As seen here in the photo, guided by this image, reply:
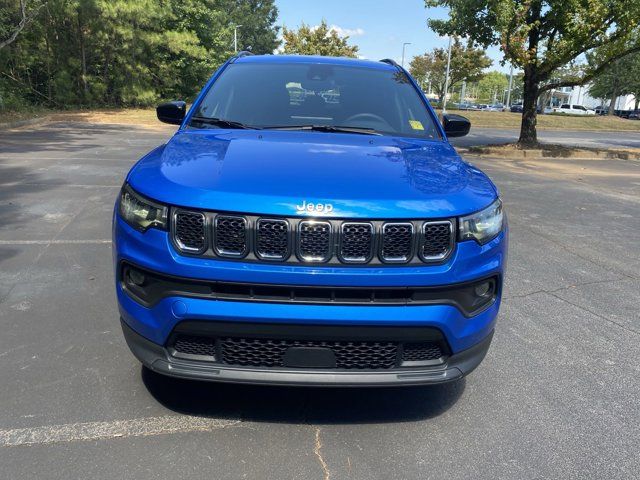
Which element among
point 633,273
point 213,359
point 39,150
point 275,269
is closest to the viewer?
point 275,269

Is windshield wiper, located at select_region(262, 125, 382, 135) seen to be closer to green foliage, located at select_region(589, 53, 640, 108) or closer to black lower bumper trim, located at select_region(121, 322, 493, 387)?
black lower bumper trim, located at select_region(121, 322, 493, 387)

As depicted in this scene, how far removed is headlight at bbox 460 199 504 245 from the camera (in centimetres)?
239

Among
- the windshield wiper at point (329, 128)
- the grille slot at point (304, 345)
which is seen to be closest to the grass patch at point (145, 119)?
the windshield wiper at point (329, 128)

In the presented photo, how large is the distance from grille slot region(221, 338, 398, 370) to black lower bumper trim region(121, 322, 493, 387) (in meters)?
0.03

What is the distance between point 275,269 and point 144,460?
1.09 m

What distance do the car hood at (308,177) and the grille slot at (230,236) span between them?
2.0 inches

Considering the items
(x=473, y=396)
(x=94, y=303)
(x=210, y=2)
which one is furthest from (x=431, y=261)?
(x=210, y=2)

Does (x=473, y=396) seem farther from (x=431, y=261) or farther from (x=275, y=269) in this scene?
(x=275, y=269)

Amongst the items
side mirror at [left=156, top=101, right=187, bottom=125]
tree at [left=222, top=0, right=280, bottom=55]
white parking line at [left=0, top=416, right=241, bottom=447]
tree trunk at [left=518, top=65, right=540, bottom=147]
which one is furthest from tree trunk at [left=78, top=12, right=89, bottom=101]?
tree at [left=222, top=0, right=280, bottom=55]

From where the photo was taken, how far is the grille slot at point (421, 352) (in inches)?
93.4

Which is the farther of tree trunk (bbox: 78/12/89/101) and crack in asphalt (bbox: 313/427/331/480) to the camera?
tree trunk (bbox: 78/12/89/101)

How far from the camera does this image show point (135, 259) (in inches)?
92.7

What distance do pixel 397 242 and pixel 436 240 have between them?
187 mm

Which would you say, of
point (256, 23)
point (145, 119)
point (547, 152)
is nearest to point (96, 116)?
point (145, 119)
